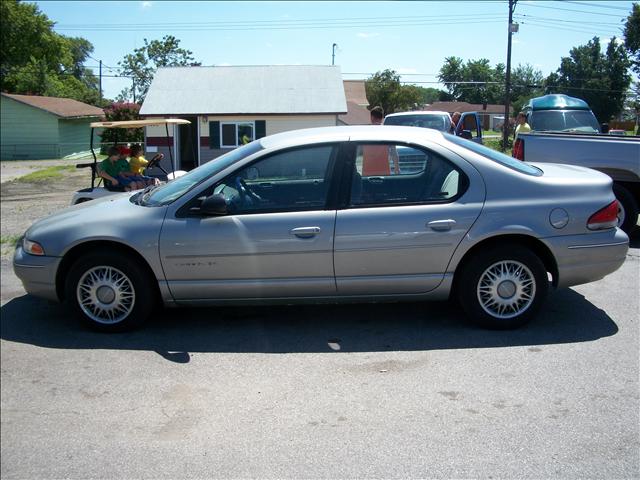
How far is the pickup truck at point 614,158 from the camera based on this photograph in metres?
8.61

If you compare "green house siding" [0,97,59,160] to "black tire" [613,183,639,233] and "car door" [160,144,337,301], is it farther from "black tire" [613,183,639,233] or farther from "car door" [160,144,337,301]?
"car door" [160,144,337,301]

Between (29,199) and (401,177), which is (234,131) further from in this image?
(401,177)

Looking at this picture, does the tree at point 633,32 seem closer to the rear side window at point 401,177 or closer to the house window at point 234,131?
the house window at point 234,131

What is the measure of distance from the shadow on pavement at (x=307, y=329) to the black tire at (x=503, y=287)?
14cm

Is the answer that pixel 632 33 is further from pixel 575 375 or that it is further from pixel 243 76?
pixel 575 375

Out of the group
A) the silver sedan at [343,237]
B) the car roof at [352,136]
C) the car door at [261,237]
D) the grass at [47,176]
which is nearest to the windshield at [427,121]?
the car roof at [352,136]

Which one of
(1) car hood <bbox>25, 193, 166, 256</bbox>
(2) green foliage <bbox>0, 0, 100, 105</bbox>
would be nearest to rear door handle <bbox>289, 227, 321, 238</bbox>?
(1) car hood <bbox>25, 193, 166, 256</bbox>

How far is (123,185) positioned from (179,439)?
20.7 ft

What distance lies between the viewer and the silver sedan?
5191 mm

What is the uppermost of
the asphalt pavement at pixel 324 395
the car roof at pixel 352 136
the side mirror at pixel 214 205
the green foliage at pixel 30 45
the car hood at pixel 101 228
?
the green foliage at pixel 30 45

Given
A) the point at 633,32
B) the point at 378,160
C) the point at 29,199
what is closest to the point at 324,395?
the point at 378,160

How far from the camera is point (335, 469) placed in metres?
3.45

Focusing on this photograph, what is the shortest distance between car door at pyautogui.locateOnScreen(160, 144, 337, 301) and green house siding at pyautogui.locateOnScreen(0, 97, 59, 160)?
1401 inches

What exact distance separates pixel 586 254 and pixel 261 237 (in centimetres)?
265
